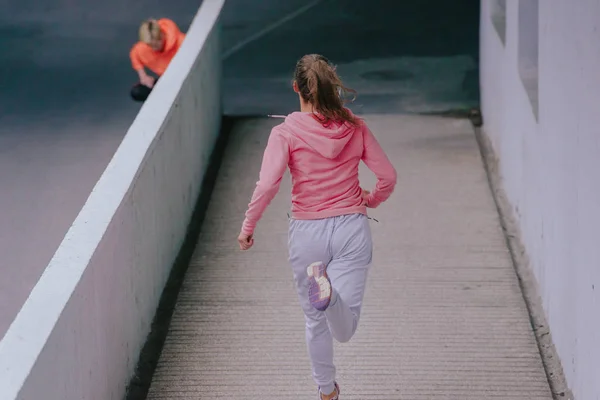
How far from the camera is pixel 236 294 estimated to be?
7.48 m

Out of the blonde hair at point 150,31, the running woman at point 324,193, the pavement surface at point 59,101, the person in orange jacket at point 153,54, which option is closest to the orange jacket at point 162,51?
the person in orange jacket at point 153,54

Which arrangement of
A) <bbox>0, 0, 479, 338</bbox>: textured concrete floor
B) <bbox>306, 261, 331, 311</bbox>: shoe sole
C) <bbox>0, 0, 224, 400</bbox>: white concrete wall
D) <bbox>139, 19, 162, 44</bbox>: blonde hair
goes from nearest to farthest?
1. <bbox>0, 0, 224, 400</bbox>: white concrete wall
2. <bbox>306, 261, 331, 311</bbox>: shoe sole
3. <bbox>0, 0, 479, 338</bbox>: textured concrete floor
4. <bbox>139, 19, 162, 44</bbox>: blonde hair

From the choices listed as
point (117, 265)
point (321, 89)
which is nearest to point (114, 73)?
point (117, 265)

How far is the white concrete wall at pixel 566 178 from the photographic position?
536cm

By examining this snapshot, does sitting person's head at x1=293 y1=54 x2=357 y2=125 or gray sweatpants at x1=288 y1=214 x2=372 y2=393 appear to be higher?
sitting person's head at x1=293 y1=54 x2=357 y2=125

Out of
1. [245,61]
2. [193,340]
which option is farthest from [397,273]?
[245,61]

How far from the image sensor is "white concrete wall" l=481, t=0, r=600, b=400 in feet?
17.6

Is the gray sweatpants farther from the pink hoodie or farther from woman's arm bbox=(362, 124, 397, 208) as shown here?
woman's arm bbox=(362, 124, 397, 208)

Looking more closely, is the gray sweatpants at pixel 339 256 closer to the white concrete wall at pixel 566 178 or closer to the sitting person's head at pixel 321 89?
the sitting person's head at pixel 321 89

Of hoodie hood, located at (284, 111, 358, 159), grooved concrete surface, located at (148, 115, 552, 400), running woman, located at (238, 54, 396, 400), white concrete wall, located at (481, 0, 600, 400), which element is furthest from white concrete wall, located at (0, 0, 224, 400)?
white concrete wall, located at (481, 0, 600, 400)

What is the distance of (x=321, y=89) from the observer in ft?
16.8

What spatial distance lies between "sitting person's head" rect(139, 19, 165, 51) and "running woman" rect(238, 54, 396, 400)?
228 inches

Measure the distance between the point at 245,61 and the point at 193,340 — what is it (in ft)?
25.8

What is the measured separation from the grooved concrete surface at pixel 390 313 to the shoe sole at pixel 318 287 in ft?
3.94
